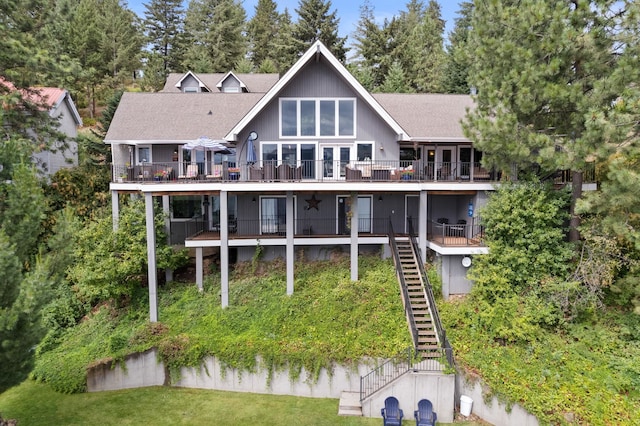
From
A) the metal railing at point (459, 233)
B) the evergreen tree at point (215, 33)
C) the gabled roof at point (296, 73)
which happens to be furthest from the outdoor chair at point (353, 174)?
the evergreen tree at point (215, 33)

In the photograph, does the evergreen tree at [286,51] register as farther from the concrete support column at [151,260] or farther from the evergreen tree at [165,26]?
the concrete support column at [151,260]

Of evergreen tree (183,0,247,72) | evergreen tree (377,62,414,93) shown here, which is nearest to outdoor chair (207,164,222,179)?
evergreen tree (377,62,414,93)

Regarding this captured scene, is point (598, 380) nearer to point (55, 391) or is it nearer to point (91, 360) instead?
point (91, 360)

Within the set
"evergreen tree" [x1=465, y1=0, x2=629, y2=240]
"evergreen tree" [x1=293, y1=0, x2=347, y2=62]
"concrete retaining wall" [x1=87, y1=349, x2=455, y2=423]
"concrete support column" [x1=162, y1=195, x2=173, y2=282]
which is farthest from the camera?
"evergreen tree" [x1=293, y1=0, x2=347, y2=62]

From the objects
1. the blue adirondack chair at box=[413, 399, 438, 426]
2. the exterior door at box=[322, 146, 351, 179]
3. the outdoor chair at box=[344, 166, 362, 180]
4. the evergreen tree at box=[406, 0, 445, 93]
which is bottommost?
the blue adirondack chair at box=[413, 399, 438, 426]

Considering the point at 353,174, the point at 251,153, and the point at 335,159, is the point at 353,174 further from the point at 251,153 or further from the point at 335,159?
the point at 251,153

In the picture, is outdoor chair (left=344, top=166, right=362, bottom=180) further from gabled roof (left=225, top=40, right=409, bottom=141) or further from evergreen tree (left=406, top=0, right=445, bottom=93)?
evergreen tree (left=406, top=0, right=445, bottom=93)
